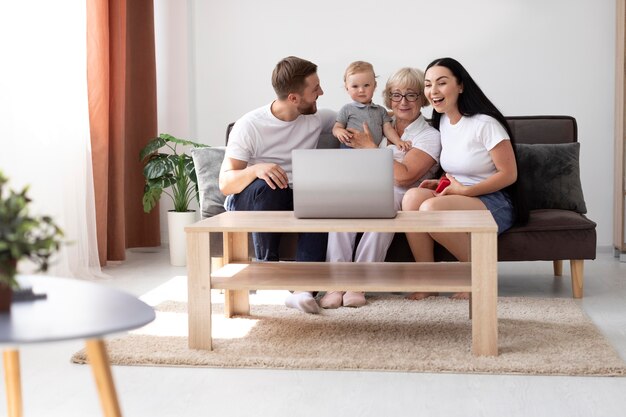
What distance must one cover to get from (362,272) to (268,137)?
925 millimetres

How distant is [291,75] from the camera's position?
3.58 meters

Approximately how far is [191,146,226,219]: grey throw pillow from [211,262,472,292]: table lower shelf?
791 mm

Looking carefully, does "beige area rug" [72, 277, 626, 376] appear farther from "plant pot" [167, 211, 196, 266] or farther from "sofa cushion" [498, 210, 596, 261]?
"plant pot" [167, 211, 196, 266]

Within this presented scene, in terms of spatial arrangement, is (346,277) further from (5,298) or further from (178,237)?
(178,237)

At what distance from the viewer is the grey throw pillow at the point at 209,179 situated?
3.96m

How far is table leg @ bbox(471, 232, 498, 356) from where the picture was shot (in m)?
2.63

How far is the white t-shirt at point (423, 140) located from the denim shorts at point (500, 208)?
0.28 meters

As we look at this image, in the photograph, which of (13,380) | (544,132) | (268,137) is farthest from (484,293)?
(544,132)

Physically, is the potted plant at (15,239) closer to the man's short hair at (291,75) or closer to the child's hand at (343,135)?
the man's short hair at (291,75)

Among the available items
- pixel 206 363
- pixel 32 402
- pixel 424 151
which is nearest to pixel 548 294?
pixel 424 151

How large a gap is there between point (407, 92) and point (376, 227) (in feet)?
4.09

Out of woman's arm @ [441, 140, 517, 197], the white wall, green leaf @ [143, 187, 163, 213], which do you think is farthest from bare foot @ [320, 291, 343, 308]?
the white wall

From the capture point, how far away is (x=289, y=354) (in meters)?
2.74

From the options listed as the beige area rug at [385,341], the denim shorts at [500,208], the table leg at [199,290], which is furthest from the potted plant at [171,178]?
the table leg at [199,290]
